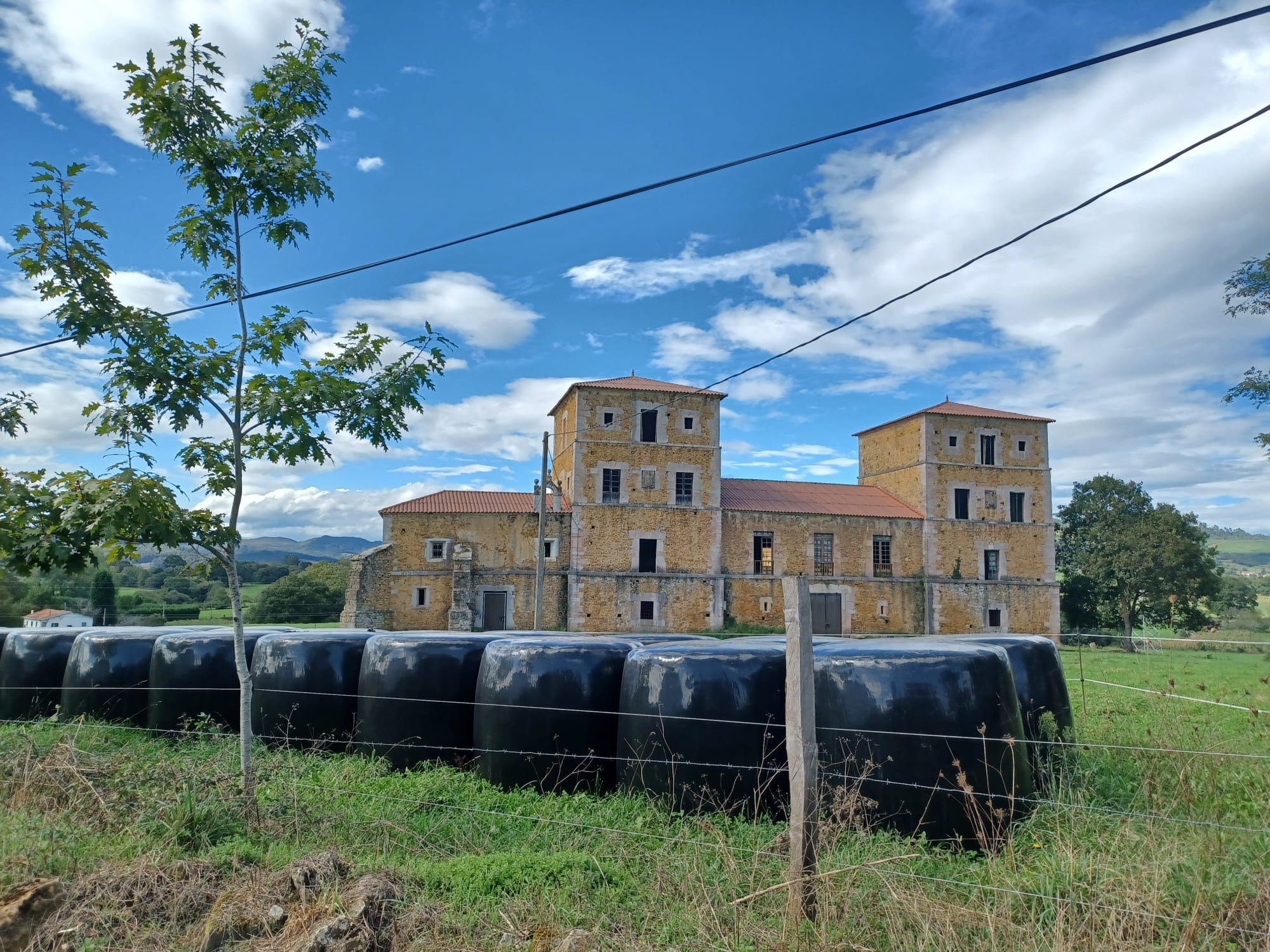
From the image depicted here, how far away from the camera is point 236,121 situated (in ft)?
17.1

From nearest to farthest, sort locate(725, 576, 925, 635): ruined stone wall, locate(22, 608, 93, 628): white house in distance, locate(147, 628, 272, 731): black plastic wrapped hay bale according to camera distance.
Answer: locate(147, 628, 272, 731): black plastic wrapped hay bale
locate(725, 576, 925, 635): ruined stone wall
locate(22, 608, 93, 628): white house in distance

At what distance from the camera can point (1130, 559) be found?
34.4 meters

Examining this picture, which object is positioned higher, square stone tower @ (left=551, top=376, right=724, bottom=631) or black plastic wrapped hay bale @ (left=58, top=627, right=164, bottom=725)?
square stone tower @ (left=551, top=376, right=724, bottom=631)

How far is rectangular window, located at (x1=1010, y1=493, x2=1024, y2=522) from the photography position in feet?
107

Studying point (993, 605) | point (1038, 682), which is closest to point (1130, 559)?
point (993, 605)

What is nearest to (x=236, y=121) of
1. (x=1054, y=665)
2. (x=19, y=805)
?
(x=19, y=805)

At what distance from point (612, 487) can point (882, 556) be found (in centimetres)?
1102

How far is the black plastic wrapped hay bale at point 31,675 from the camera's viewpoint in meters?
8.07

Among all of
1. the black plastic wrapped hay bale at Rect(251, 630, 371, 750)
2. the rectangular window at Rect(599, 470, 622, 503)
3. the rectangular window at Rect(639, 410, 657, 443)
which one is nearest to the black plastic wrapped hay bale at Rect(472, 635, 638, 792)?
the black plastic wrapped hay bale at Rect(251, 630, 371, 750)

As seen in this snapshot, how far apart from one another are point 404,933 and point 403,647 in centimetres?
315

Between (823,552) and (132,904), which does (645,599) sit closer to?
(823,552)

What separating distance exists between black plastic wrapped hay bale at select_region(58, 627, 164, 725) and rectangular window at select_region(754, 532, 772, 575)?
2397 cm

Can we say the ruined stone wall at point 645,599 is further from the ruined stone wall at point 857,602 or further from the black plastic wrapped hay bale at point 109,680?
the black plastic wrapped hay bale at point 109,680

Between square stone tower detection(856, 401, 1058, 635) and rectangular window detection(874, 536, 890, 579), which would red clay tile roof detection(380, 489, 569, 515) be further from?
square stone tower detection(856, 401, 1058, 635)
